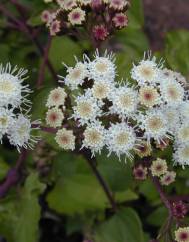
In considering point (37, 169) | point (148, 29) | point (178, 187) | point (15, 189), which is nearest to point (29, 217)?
point (15, 189)

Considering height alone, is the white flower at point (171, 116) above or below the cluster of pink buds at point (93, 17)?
below

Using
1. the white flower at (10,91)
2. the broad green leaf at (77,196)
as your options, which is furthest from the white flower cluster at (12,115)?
the broad green leaf at (77,196)

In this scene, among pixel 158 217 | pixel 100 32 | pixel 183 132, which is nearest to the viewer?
pixel 183 132

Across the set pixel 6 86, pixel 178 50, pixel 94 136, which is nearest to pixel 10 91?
pixel 6 86

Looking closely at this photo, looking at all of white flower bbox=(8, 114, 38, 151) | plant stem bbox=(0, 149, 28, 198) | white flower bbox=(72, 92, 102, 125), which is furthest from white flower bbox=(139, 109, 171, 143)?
plant stem bbox=(0, 149, 28, 198)

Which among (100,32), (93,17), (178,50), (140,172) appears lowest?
(140,172)

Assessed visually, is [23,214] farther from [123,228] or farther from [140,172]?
[140,172]

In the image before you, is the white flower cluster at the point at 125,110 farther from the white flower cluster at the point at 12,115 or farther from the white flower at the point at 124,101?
the white flower cluster at the point at 12,115
